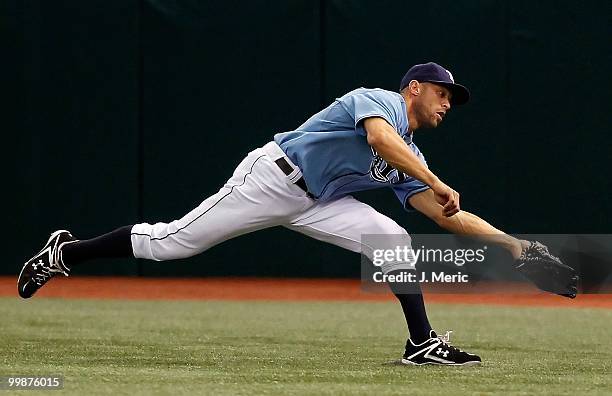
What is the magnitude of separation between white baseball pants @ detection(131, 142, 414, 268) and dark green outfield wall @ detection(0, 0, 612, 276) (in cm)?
628

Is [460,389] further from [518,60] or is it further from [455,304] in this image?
[518,60]

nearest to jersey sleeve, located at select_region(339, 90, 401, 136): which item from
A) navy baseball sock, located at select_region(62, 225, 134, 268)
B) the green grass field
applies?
the green grass field

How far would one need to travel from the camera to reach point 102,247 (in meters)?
6.55

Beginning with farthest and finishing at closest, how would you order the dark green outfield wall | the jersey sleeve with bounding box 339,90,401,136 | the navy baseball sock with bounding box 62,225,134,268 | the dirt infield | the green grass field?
1. the dark green outfield wall
2. the dirt infield
3. the navy baseball sock with bounding box 62,225,134,268
4. the jersey sleeve with bounding box 339,90,401,136
5. the green grass field

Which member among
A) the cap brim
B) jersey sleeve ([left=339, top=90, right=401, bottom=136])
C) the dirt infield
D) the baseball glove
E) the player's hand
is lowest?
the dirt infield

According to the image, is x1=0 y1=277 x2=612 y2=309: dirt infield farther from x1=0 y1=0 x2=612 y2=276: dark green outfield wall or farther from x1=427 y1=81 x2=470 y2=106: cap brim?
x1=427 y1=81 x2=470 y2=106: cap brim

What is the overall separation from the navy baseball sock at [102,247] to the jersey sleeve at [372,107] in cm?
138

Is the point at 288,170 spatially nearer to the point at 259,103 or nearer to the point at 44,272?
the point at 44,272

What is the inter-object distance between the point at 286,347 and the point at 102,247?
1.30 m

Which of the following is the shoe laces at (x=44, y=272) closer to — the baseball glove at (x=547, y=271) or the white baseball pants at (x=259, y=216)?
the white baseball pants at (x=259, y=216)

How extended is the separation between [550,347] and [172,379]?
9.18ft

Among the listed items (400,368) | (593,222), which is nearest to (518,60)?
(593,222)

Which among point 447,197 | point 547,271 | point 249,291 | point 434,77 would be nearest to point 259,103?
point 249,291

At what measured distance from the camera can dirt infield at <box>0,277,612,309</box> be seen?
11461 millimetres
